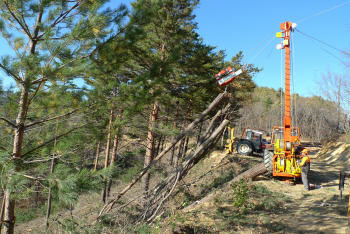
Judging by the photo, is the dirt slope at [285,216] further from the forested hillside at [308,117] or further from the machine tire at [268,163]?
the forested hillside at [308,117]

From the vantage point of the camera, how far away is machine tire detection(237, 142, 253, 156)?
14461mm

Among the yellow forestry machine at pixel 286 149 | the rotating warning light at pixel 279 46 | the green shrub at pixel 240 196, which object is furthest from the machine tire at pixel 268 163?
the rotating warning light at pixel 279 46

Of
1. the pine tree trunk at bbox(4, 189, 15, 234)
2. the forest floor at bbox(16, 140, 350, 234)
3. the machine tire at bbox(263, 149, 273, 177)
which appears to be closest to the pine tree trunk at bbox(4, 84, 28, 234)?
the pine tree trunk at bbox(4, 189, 15, 234)

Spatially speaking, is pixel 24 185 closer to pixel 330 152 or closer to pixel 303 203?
pixel 303 203

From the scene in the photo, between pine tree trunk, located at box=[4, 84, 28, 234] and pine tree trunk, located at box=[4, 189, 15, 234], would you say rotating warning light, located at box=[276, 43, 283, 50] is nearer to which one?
Answer: pine tree trunk, located at box=[4, 84, 28, 234]

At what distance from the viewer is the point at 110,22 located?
4.44 meters

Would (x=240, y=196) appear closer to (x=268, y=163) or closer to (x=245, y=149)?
(x=268, y=163)

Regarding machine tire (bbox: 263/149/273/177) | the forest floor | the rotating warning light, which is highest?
the rotating warning light

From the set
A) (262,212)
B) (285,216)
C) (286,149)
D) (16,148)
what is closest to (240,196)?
(262,212)

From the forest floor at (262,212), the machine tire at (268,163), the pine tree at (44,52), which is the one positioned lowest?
the forest floor at (262,212)

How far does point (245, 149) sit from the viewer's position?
14664mm

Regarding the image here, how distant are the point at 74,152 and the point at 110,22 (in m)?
2.74

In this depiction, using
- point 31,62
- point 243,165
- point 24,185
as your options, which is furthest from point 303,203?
point 31,62

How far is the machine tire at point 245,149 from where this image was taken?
14461 millimetres
